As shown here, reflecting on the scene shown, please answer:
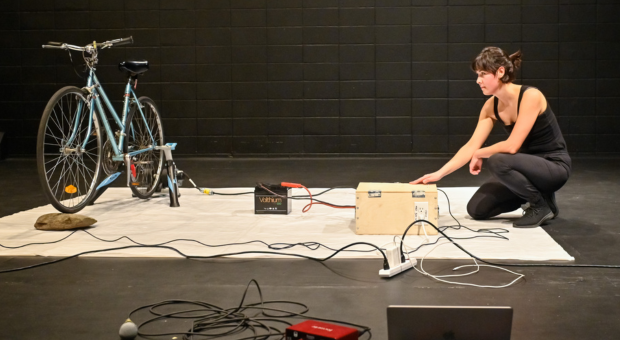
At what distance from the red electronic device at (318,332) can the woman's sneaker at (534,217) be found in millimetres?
2005

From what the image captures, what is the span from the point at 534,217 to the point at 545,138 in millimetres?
434

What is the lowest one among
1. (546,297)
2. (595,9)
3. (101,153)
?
(546,297)

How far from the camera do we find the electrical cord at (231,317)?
1.92m

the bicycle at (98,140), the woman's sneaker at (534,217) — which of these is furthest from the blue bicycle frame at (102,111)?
the woman's sneaker at (534,217)

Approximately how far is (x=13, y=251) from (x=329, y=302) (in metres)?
1.59

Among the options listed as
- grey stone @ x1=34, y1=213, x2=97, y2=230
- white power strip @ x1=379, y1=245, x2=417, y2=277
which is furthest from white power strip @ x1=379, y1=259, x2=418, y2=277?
grey stone @ x1=34, y1=213, x2=97, y2=230

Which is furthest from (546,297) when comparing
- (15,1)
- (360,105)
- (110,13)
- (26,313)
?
(15,1)

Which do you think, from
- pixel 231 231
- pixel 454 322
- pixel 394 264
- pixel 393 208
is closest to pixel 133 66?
pixel 231 231

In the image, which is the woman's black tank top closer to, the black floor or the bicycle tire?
the black floor

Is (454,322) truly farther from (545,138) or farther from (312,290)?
(545,138)

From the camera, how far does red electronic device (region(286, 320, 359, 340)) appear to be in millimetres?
1564

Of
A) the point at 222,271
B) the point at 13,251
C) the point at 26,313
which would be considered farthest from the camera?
the point at 13,251

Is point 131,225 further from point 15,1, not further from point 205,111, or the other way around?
point 15,1

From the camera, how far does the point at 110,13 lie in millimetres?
6855
